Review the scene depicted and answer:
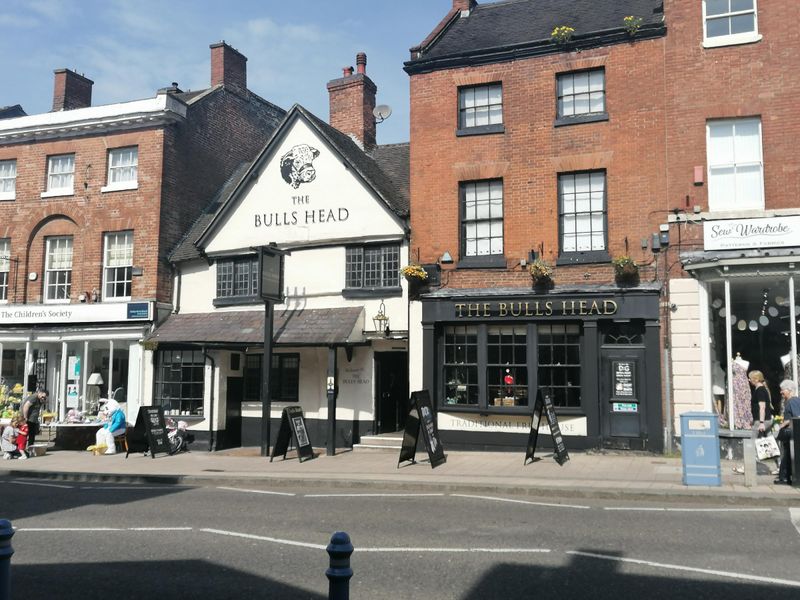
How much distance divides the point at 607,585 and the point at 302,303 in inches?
557

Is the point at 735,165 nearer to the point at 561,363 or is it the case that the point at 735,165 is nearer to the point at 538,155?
the point at 538,155

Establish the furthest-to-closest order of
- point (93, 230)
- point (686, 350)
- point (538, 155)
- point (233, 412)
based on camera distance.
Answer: point (93, 230)
point (233, 412)
point (538, 155)
point (686, 350)

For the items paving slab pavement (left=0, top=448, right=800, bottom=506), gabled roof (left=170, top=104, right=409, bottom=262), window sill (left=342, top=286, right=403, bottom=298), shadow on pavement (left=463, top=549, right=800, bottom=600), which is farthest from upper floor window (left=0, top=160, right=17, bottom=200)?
shadow on pavement (left=463, top=549, right=800, bottom=600)

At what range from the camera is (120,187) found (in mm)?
22062

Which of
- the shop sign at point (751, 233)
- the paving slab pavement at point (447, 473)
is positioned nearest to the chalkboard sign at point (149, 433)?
the paving slab pavement at point (447, 473)

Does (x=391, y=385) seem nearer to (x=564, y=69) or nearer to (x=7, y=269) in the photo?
(x=564, y=69)

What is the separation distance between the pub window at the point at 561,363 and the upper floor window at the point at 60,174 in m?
15.4

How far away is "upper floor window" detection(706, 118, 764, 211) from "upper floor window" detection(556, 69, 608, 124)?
8.26 feet

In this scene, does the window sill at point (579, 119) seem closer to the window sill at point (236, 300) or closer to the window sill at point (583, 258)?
the window sill at point (583, 258)

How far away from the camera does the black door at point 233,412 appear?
2011 centimetres

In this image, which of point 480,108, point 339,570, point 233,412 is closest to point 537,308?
point 480,108

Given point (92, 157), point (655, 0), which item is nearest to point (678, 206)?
point (655, 0)

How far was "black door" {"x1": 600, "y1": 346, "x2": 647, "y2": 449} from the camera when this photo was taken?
1600cm

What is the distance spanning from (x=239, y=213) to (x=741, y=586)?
666 inches
